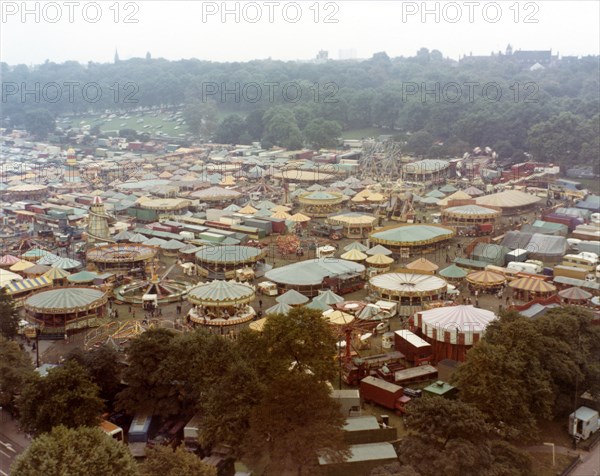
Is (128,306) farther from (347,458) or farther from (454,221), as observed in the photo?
(454,221)

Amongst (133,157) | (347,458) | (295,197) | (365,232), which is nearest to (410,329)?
(347,458)

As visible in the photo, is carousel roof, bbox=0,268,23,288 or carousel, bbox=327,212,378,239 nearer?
carousel roof, bbox=0,268,23,288

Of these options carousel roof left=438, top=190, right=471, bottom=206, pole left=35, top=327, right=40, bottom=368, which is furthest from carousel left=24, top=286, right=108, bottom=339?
carousel roof left=438, top=190, right=471, bottom=206

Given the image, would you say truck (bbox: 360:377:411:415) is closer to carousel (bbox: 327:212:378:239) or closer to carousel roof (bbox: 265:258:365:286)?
carousel roof (bbox: 265:258:365:286)

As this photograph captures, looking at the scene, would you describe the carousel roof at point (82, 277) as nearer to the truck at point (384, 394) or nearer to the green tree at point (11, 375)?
the green tree at point (11, 375)

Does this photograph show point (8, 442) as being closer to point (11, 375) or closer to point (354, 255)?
point (11, 375)

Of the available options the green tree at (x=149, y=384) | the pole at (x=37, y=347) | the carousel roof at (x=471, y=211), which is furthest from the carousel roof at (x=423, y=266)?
the pole at (x=37, y=347)
